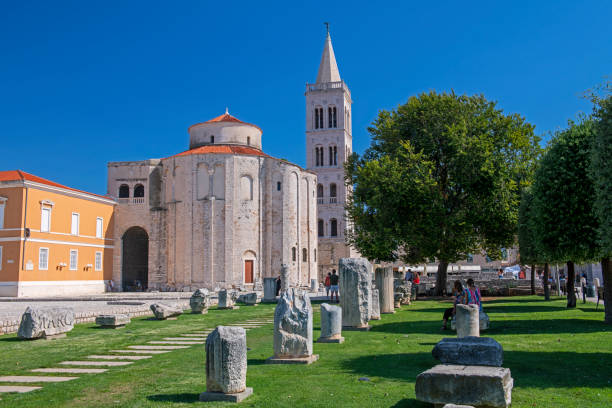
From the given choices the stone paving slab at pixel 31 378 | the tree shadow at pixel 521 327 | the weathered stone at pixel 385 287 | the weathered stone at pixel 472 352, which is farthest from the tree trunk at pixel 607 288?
the stone paving slab at pixel 31 378

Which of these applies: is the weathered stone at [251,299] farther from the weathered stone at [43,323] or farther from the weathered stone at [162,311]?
the weathered stone at [43,323]

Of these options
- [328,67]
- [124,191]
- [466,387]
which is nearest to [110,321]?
[466,387]

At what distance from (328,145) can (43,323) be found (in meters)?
56.3

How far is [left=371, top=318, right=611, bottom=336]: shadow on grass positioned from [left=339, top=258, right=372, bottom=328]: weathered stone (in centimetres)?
54

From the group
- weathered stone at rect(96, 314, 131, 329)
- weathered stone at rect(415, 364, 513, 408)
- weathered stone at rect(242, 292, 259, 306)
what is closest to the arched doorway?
weathered stone at rect(242, 292, 259, 306)

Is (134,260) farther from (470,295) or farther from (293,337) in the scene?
(293,337)

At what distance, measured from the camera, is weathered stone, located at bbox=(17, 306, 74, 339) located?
1256cm

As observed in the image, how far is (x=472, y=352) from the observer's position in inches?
263

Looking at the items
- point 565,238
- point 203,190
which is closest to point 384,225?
point 565,238

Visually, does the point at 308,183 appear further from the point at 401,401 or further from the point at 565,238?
the point at 401,401

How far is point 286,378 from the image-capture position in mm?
7754

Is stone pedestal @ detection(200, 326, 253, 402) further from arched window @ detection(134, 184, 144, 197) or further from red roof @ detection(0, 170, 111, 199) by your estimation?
arched window @ detection(134, 184, 144, 197)

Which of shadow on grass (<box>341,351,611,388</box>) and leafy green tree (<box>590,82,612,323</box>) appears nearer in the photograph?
shadow on grass (<box>341,351,611,388</box>)

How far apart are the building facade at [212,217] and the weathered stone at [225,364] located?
37.2m
